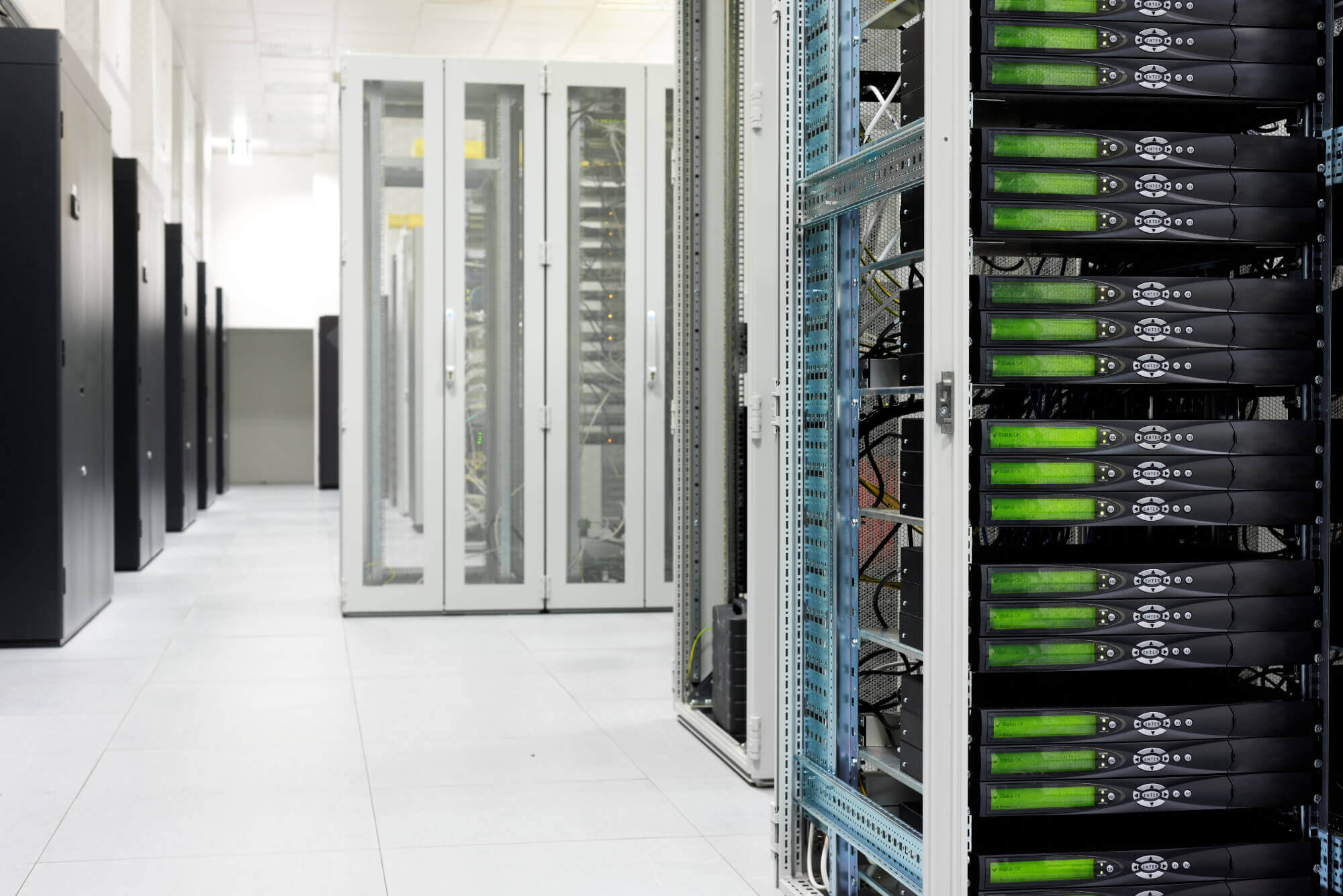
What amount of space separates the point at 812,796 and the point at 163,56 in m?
10.9

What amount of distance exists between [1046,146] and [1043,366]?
337mm

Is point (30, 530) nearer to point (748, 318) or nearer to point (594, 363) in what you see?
point (594, 363)

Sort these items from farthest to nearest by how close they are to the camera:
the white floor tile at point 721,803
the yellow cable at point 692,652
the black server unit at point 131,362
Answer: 1. the black server unit at point 131,362
2. the yellow cable at point 692,652
3. the white floor tile at point 721,803

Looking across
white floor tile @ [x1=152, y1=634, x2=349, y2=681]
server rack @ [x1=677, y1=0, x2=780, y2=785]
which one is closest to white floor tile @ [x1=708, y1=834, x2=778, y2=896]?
server rack @ [x1=677, y1=0, x2=780, y2=785]

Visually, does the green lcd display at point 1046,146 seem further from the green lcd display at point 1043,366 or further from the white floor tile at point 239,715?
the white floor tile at point 239,715

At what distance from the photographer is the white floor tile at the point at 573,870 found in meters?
2.67

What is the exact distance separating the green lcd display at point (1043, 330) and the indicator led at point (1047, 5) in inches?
18.9

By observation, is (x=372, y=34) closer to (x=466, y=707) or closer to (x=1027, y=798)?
(x=466, y=707)

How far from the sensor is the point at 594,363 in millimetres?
6691

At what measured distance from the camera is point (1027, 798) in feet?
6.67

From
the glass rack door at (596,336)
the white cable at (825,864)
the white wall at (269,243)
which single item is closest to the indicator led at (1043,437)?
the white cable at (825,864)

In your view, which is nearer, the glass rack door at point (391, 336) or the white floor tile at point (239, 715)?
the white floor tile at point (239, 715)

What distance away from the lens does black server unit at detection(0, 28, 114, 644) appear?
5.28 metres

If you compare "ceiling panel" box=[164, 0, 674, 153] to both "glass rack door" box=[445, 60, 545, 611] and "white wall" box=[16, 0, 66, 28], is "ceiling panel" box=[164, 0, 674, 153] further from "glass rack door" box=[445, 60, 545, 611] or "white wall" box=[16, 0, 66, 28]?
"glass rack door" box=[445, 60, 545, 611]
